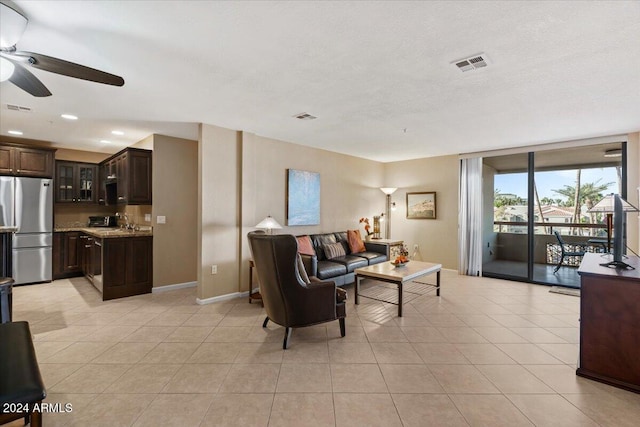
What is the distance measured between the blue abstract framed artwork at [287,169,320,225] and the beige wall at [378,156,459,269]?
8.34 feet

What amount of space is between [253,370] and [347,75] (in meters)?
2.79

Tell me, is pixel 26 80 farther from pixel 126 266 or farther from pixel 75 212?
pixel 75 212

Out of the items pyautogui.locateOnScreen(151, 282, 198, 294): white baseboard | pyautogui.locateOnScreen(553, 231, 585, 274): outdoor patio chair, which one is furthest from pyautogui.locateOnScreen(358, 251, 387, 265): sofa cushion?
pyautogui.locateOnScreen(553, 231, 585, 274): outdoor patio chair

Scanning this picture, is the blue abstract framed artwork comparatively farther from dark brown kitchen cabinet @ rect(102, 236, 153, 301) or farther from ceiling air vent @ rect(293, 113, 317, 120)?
dark brown kitchen cabinet @ rect(102, 236, 153, 301)

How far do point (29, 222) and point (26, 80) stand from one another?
14.6ft

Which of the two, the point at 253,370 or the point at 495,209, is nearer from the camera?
the point at 253,370

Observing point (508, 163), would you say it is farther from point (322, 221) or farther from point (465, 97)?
point (322, 221)

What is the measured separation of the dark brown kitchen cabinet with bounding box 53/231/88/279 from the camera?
5605mm

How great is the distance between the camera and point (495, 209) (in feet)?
20.3

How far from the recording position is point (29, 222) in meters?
5.20

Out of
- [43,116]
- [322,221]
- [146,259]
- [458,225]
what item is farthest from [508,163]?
[43,116]

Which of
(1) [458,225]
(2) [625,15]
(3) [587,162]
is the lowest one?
(1) [458,225]

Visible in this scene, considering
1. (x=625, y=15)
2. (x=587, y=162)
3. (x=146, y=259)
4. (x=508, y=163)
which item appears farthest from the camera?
(x=508, y=163)

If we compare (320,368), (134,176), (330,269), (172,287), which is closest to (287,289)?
(320,368)
